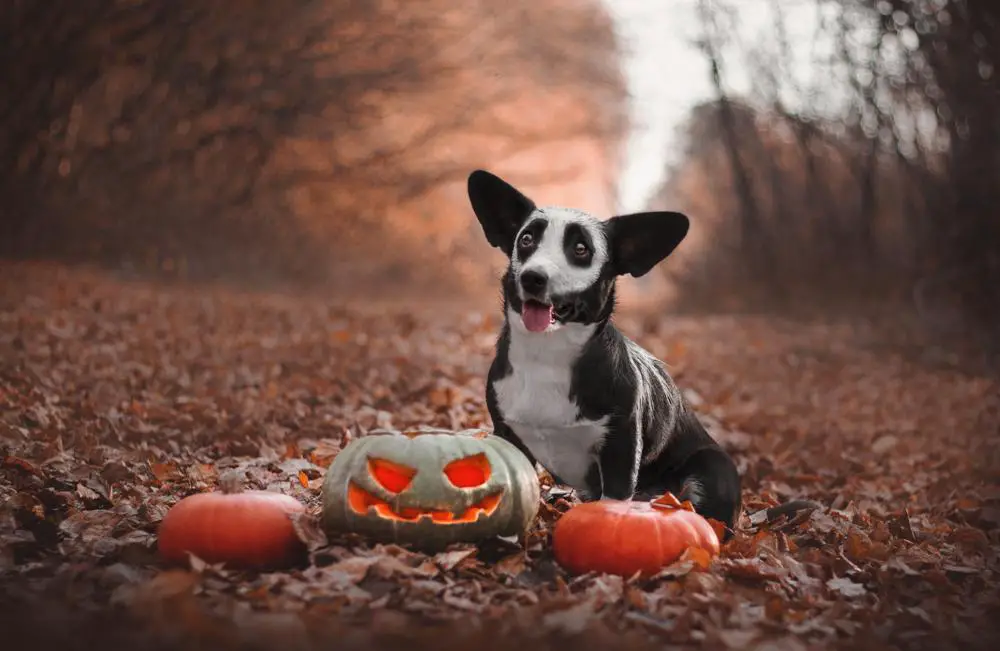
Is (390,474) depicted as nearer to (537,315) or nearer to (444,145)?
(537,315)

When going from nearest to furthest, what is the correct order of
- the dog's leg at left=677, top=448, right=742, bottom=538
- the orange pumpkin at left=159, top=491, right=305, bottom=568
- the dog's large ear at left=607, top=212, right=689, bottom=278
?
the orange pumpkin at left=159, top=491, right=305, bottom=568 < the dog's large ear at left=607, top=212, right=689, bottom=278 < the dog's leg at left=677, top=448, right=742, bottom=538

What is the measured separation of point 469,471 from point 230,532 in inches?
33.5

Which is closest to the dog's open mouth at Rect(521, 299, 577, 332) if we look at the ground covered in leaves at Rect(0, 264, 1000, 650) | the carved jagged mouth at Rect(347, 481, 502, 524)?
the carved jagged mouth at Rect(347, 481, 502, 524)

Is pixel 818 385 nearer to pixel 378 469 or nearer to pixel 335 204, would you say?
pixel 378 469

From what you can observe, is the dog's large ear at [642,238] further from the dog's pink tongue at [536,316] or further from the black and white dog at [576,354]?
the dog's pink tongue at [536,316]

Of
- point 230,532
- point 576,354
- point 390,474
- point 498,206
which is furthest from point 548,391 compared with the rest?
point 230,532

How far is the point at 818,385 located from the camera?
30.9 ft

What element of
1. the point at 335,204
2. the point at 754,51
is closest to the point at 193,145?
the point at 335,204

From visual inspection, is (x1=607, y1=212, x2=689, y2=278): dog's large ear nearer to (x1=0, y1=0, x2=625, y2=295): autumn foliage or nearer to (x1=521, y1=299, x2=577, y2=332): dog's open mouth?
(x1=521, y1=299, x2=577, y2=332): dog's open mouth

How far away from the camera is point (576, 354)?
362 centimetres

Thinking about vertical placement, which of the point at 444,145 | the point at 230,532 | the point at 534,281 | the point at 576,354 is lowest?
the point at 230,532

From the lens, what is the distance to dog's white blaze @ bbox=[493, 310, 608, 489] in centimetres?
360

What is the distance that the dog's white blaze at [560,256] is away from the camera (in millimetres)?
3477

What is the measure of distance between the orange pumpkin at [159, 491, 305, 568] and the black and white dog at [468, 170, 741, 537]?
95 cm
